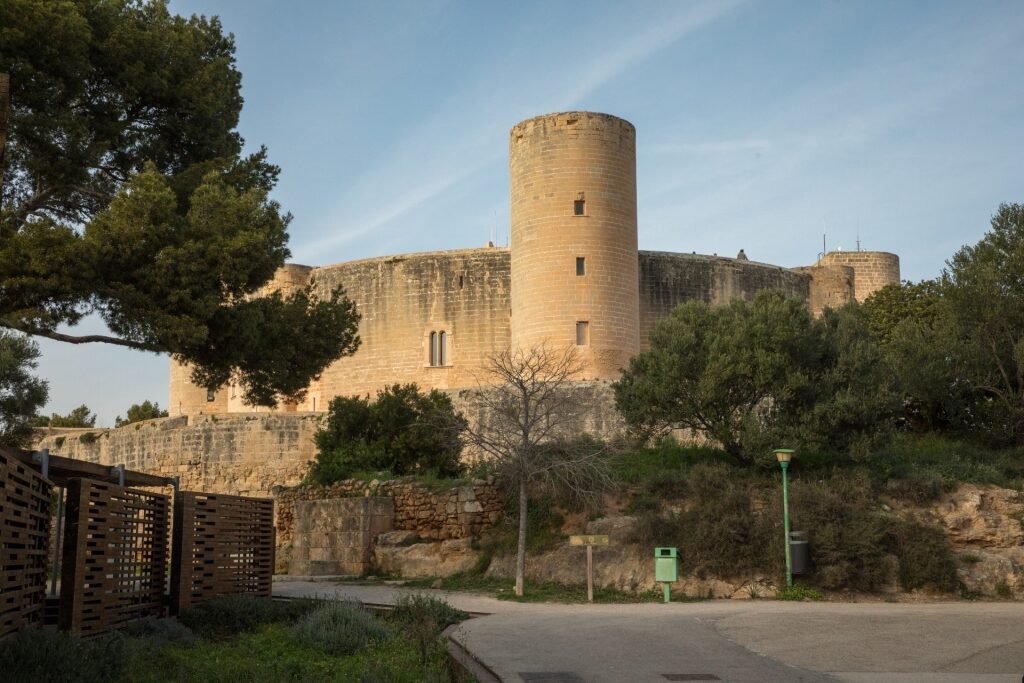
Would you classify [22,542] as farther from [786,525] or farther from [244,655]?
[786,525]

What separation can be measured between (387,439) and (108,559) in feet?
45.8

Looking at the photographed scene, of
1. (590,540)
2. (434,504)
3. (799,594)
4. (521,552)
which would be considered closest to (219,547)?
(521,552)

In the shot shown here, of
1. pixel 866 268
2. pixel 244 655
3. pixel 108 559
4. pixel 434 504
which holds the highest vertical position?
pixel 866 268

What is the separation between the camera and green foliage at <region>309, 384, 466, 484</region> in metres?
23.1

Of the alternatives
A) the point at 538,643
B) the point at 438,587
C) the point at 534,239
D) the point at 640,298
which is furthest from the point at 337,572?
the point at 640,298

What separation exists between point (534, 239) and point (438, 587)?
14917mm

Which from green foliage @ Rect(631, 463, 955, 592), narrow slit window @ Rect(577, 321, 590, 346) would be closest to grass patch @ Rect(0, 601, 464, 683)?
green foliage @ Rect(631, 463, 955, 592)

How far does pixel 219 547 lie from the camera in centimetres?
1316

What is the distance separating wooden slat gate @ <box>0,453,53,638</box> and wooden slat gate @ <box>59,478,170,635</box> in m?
0.23

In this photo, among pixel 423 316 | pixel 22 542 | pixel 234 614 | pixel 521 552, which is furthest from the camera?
pixel 423 316

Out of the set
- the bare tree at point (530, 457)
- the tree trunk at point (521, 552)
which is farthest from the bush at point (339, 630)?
the bare tree at point (530, 457)

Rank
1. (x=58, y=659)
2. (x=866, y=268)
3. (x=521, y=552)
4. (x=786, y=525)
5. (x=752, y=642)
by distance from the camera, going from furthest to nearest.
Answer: (x=866, y=268)
(x=521, y=552)
(x=786, y=525)
(x=752, y=642)
(x=58, y=659)

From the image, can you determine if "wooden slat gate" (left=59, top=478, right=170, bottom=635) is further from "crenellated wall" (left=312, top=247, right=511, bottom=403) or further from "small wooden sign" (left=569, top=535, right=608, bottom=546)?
"crenellated wall" (left=312, top=247, right=511, bottom=403)

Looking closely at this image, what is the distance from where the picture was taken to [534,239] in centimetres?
3075
